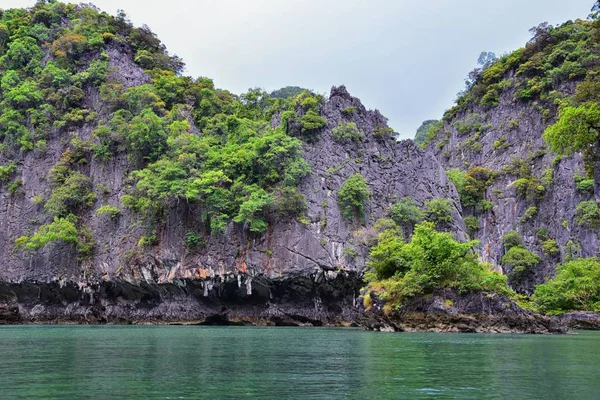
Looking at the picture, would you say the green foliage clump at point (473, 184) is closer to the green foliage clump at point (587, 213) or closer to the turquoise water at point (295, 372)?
the green foliage clump at point (587, 213)

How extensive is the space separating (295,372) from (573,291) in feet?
115

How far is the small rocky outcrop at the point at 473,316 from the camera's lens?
100 ft

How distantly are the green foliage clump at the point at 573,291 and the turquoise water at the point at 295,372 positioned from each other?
80.9 ft

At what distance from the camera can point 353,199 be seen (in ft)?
150

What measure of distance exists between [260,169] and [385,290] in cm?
1720

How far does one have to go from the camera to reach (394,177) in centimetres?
5012

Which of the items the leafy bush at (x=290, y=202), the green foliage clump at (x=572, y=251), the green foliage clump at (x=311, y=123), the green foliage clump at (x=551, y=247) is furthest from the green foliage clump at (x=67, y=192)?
the green foliage clump at (x=572, y=251)

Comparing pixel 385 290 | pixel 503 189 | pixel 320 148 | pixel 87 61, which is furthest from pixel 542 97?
pixel 87 61

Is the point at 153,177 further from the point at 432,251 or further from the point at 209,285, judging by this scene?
the point at 432,251

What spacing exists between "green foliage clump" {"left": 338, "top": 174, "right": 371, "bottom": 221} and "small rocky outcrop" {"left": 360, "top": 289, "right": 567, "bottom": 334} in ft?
48.9

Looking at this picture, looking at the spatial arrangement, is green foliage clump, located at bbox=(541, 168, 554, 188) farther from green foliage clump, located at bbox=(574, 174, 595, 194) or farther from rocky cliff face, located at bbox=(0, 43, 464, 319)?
rocky cliff face, located at bbox=(0, 43, 464, 319)

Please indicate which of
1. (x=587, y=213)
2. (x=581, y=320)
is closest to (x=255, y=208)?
(x=581, y=320)

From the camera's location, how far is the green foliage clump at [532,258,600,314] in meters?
41.3

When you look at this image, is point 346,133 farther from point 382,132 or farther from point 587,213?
point 587,213
